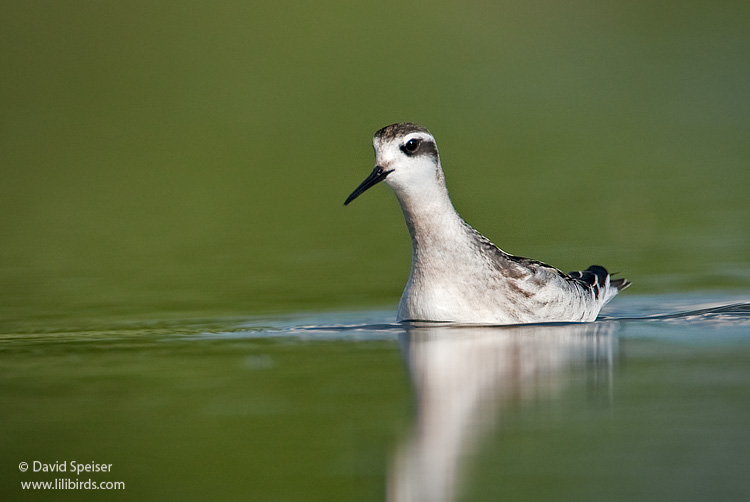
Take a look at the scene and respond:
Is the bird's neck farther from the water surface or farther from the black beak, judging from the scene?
the water surface

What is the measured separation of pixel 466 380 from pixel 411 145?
10.0 ft

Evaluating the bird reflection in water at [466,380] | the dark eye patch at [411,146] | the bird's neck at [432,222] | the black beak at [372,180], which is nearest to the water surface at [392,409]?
the bird reflection in water at [466,380]

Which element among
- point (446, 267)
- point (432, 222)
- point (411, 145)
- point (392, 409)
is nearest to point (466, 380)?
point (392, 409)

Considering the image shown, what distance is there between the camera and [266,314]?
13.5m

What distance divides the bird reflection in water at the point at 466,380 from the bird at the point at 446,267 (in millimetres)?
190

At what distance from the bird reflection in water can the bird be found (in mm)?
190

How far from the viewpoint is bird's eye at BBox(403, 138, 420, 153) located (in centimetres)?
1221

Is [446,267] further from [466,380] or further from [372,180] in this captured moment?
[466,380]

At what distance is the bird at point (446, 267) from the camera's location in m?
12.3

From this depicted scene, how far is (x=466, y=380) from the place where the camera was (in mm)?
9938

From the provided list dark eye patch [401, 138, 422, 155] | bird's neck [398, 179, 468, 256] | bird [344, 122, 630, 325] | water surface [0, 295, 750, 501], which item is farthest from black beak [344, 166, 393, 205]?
water surface [0, 295, 750, 501]

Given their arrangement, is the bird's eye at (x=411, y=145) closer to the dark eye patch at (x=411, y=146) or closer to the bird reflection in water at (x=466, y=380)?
the dark eye patch at (x=411, y=146)

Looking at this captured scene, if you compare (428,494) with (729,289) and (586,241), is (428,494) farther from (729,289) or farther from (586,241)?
(586,241)

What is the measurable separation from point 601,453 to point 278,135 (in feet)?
74.0
